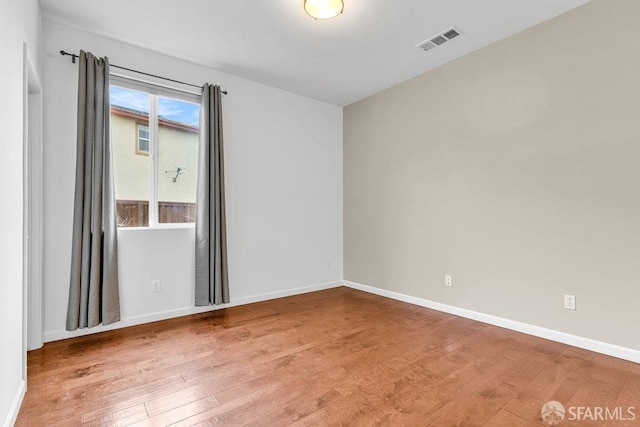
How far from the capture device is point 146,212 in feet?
10.5

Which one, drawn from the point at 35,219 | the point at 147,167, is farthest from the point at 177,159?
the point at 35,219

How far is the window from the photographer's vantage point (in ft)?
10.1

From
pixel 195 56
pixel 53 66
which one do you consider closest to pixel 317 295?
pixel 195 56

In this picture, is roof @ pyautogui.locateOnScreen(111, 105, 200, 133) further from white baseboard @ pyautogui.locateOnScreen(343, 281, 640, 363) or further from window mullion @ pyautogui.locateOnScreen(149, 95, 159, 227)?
white baseboard @ pyautogui.locateOnScreen(343, 281, 640, 363)

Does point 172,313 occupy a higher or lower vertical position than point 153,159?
lower

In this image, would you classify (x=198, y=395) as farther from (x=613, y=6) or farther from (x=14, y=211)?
(x=613, y=6)

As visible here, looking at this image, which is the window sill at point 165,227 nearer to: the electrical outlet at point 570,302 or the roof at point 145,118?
the roof at point 145,118

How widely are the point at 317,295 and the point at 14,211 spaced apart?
3.24 m

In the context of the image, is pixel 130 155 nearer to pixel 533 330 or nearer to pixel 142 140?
pixel 142 140

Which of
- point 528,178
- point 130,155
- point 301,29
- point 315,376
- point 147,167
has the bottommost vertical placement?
point 315,376

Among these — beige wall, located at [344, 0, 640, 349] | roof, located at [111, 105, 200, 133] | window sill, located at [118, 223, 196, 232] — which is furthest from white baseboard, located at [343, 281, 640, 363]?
roof, located at [111, 105, 200, 133]

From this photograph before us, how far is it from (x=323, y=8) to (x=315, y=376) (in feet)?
8.78

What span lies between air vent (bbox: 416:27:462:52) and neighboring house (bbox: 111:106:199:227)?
8.48 ft

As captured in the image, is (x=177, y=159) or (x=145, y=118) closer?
(x=145, y=118)
